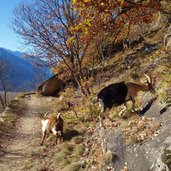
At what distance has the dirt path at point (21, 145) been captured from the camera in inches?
547

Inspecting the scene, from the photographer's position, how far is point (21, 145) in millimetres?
16719

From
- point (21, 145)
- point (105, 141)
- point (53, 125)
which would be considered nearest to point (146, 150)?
point (105, 141)

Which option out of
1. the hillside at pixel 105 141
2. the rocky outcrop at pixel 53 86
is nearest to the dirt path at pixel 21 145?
the hillside at pixel 105 141

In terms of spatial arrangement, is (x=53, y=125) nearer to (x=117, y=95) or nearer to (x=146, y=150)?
(x=117, y=95)

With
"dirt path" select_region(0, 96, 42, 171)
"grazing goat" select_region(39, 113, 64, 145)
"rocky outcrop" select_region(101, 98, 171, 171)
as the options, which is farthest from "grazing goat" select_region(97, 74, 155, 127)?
"dirt path" select_region(0, 96, 42, 171)

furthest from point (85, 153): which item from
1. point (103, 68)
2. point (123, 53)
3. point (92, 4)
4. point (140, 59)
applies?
point (123, 53)

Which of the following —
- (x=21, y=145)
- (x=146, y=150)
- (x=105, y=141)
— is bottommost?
(x=21, y=145)

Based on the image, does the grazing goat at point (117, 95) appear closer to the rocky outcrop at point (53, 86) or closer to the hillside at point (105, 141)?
the hillside at point (105, 141)

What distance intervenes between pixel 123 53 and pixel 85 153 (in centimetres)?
2174

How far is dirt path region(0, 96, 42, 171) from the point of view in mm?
13891

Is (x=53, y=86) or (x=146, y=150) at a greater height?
(x=146, y=150)

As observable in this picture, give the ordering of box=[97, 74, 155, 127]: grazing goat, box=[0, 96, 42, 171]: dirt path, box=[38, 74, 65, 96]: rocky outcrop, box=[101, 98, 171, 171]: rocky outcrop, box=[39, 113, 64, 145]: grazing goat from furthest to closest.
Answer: box=[38, 74, 65, 96]: rocky outcrop, box=[39, 113, 64, 145]: grazing goat, box=[0, 96, 42, 171]: dirt path, box=[97, 74, 155, 127]: grazing goat, box=[101, 98, 171, 171]: rocky outcrop

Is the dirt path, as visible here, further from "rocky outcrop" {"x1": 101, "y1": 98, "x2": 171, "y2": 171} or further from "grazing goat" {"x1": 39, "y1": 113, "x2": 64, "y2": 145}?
"rocky outcrop" {"x1": 101, "y1": 98, "x2": 171, "y2": 171}

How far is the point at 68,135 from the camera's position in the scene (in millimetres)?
15594
